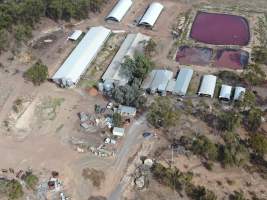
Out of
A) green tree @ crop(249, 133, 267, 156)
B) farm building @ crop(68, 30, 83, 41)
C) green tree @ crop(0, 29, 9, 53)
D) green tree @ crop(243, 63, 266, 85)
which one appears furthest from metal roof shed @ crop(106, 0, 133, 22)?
green tree @ crop(249, 133, 267, 156)

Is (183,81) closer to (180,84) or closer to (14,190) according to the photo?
(180,84)

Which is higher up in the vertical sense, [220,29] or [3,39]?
[3,39]

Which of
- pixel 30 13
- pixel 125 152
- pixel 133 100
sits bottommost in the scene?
pixel 125 152

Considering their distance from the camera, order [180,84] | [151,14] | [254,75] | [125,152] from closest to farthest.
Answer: [125,152] → [180,84] → [254,75] → [151,14]

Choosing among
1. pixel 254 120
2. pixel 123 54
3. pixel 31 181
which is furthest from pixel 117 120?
pixel 254 120

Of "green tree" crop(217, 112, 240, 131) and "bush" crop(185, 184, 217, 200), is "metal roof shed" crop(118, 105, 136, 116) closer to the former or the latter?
"green tree" crop(217, 112, 240, 131)

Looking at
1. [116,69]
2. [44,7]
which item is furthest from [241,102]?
[44,7]

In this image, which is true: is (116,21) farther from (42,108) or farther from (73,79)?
(42,108)
